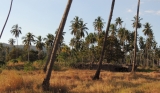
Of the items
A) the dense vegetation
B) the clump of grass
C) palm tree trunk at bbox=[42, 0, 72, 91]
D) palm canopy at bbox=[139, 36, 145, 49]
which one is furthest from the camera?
palm canopy at bbox=[139, 36, 145, 49]

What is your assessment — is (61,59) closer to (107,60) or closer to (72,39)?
(107,60)

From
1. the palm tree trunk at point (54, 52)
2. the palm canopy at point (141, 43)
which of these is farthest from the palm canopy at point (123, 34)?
the palm tree trunk at point (54, 52)

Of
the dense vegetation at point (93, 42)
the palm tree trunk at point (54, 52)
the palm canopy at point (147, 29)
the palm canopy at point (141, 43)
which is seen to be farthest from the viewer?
the palm canopy at point (141, 43)

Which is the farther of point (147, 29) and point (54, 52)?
point (147, 29)

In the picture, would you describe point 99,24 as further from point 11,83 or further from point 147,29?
point 11,83

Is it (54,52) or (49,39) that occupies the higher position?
(49,39)

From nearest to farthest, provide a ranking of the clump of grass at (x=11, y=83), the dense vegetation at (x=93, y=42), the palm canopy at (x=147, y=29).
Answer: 1. the clump of grass at (x=11, y=83)
2. the dense vegetation at (x=93, y=42)
3. the palm canopy at (x=147, y=29)

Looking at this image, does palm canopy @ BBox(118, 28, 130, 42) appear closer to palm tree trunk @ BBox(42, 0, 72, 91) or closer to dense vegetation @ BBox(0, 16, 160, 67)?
dense vegetation @ BBox(0, 16, 160, 67)

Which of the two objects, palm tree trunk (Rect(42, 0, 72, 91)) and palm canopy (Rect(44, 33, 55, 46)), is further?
palm canopy (Rect(44, 33, 55, 46))

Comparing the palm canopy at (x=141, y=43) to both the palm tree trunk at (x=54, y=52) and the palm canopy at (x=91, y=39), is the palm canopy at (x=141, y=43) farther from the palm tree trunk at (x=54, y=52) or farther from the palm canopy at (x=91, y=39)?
the palm tree trunk at (x=54, y=52)

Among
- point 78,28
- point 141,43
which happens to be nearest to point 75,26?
point 78,28

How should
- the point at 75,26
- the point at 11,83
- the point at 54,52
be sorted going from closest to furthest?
the point at 11,83 < the point at 54,52 < the point at 75,26

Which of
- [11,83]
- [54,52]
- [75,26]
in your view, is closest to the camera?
[11,83]

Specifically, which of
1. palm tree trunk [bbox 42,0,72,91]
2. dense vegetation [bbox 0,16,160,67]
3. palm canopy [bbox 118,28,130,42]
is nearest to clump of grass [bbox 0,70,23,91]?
palm tree trunk [bbox 42,0,72,91]
